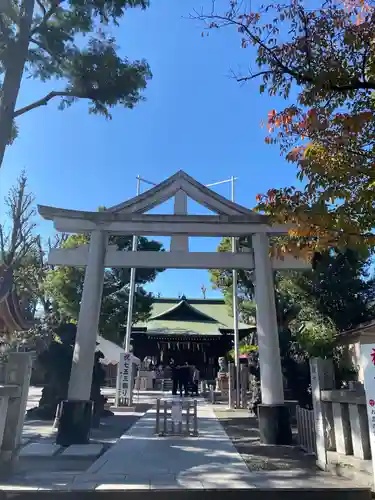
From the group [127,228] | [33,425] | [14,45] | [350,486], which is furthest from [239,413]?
[14,45]

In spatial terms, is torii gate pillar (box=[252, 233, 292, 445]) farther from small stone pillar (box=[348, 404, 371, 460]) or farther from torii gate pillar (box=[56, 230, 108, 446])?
torii gate pillar (box=[56, 230, 108, 446])

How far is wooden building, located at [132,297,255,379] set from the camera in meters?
24.4

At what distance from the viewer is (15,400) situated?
690 cm

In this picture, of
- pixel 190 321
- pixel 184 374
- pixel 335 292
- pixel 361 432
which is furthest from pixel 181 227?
pixel 190 321

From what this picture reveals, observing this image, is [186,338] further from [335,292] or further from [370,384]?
[370,384]

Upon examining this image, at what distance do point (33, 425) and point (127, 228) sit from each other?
6.35 meters

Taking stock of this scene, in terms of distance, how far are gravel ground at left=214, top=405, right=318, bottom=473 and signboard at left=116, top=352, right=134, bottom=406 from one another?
4920 millimetres

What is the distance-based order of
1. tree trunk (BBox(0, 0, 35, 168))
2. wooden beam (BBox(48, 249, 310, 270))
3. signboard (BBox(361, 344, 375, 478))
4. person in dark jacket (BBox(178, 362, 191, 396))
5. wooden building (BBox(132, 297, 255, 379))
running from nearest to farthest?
1. signboard (BBox(361, 344, 375, 478))
2. tree trunk (BBox(0, 0, 35, 168))
3. wooden beam (BBox(48, 249, 310, 270))
4. person in dark jacket (BBox(178, 362, 191, 396))
5. wooden building (BBox(132, 297, 255, 379))

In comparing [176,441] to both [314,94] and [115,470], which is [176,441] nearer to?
[115,470]

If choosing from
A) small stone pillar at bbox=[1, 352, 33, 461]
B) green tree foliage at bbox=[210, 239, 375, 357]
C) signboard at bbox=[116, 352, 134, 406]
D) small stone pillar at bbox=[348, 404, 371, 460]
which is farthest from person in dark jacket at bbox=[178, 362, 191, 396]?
small stone pillar at bbox=[348, 404, 371, 460]

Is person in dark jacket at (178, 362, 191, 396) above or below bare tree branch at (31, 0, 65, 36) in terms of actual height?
below

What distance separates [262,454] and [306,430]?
3.84 feet

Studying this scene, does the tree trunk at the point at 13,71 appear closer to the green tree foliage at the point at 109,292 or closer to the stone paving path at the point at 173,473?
the stone paving path at the point at 173,473

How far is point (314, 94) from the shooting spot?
6406 millimetres
